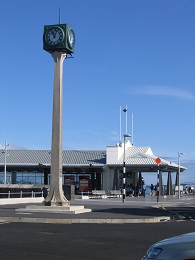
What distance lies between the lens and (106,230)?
15711mm

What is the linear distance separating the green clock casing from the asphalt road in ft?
43.0

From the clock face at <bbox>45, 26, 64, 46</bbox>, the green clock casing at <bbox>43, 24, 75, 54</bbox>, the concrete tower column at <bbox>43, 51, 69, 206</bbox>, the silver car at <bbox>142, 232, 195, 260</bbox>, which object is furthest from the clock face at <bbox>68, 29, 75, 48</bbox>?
the silver car at <bbox>142, 232, 195, 260</bbox>

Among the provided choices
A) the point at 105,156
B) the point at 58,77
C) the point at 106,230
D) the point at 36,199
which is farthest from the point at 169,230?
the point at 105,156

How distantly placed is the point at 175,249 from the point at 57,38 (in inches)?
863

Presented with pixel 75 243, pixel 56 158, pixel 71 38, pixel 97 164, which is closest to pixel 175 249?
pixel 75 243

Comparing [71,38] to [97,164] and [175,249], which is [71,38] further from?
[97,164]

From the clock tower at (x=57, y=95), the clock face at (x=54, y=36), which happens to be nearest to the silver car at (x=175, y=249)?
the clock tower at (x=57, y=95)

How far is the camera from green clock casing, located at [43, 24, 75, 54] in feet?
87.2

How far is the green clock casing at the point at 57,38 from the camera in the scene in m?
26.6

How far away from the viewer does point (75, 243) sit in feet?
39.8

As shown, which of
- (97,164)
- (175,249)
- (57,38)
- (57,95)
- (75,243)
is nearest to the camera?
(175,249)

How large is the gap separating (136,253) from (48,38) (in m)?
18.4

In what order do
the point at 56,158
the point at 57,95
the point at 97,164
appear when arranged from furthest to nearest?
the point at 97,164, the point at 57,95, the point at 56,158

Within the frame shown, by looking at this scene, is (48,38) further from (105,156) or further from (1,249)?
(105,156)
